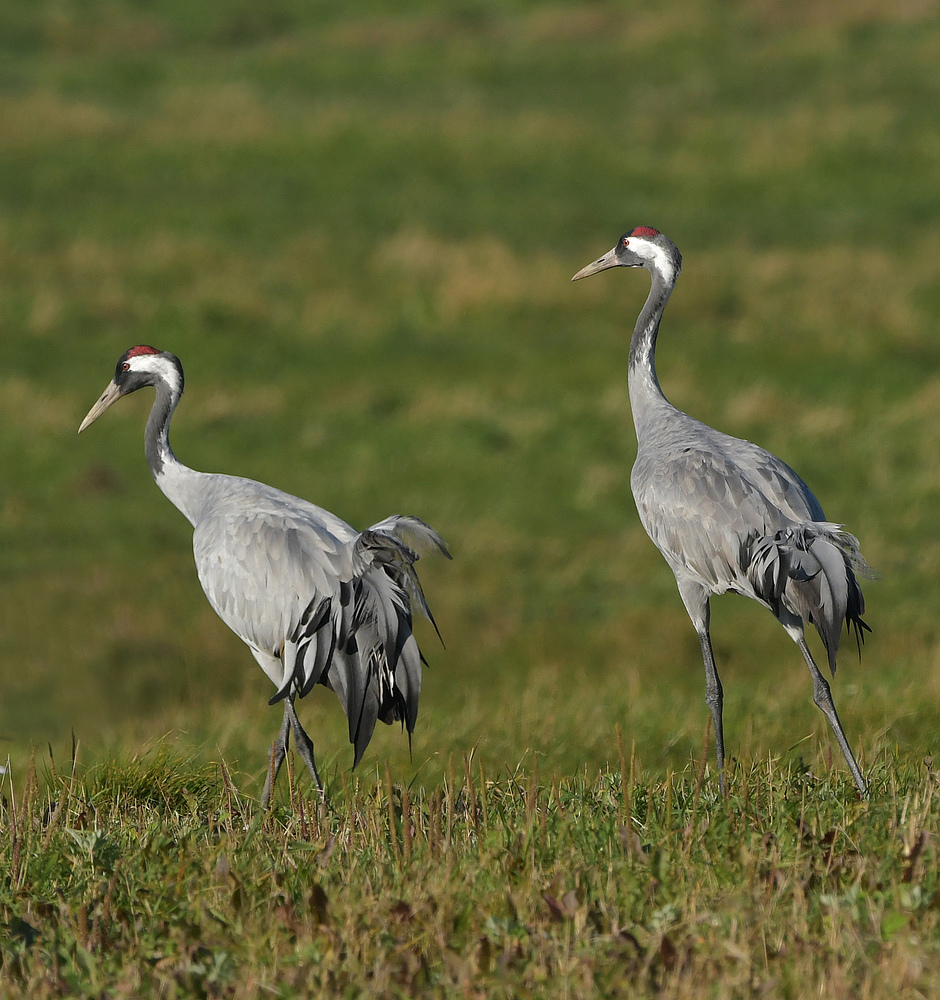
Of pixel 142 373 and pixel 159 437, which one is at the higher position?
pixel 142 373

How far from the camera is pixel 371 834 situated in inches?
176

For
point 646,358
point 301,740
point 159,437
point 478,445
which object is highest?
point 478,445

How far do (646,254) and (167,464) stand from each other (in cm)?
231

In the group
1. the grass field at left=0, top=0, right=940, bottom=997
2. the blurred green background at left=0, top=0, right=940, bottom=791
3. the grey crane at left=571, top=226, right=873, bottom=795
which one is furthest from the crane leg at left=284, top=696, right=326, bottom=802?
the grey crane at left=571, top=226, right=873, bottom=795

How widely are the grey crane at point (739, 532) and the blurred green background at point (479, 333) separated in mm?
1123

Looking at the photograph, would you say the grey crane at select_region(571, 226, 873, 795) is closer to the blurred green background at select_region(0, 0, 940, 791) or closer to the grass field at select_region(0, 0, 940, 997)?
the grass field at select_region(0, 0, 940, 997)

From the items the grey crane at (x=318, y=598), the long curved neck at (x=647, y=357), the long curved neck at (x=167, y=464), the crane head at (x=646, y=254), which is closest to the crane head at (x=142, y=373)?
the long curved neck at (x=167, y=464)

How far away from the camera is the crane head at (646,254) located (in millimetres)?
6758

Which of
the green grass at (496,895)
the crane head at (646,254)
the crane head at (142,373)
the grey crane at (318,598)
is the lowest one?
the green grass at (496,895)

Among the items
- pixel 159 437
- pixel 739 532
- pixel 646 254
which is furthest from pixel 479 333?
pixel 739 532

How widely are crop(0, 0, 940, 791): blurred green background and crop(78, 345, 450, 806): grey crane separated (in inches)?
25.4

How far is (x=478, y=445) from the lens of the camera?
15.1 metres

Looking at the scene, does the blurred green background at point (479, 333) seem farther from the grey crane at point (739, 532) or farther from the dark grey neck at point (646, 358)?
the dark grey neck at point (646, 358)

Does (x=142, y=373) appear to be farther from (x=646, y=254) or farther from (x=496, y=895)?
(x=496, y=895)
